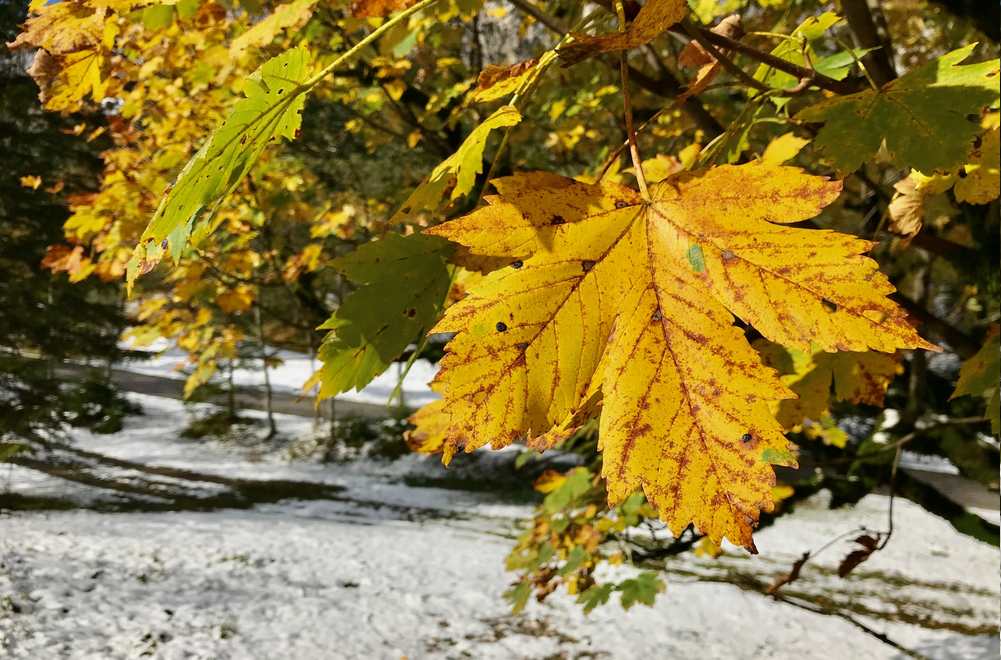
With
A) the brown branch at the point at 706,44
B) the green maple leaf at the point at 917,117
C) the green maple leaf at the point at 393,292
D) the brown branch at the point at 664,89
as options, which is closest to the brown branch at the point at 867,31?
the brown branch at the point at 664,89

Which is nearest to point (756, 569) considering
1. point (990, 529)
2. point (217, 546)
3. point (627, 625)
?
point (627, 625)

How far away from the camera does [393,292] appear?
2.62ft

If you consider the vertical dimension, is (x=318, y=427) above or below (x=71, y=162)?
below

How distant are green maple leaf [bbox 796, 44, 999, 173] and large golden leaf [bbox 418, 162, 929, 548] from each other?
0.94ft

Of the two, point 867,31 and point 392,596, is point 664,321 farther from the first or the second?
point 392,596

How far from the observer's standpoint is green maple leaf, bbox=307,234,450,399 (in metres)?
0.79

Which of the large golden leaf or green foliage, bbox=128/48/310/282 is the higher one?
green foliage, bbox=128/48/310/282

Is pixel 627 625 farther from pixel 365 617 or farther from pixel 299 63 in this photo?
pixel 299 63

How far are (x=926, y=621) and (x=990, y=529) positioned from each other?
13.9 feet

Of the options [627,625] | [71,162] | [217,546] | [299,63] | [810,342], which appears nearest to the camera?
[810,342]

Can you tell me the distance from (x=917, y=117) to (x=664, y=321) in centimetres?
51

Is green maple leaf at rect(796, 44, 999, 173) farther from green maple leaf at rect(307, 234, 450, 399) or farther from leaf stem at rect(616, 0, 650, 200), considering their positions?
green maple leaf at rect(307, 234, 450, 399)

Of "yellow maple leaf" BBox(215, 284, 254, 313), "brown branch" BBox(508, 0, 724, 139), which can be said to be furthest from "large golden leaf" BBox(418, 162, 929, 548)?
"yellow maple leaf" BBox(215, 284, 254, 313)

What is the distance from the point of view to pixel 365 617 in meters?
5.80
